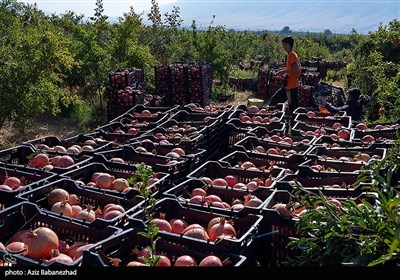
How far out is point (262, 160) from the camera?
4.50 m

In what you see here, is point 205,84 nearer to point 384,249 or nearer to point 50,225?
point 50,225

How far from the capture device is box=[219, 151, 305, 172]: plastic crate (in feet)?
14.3

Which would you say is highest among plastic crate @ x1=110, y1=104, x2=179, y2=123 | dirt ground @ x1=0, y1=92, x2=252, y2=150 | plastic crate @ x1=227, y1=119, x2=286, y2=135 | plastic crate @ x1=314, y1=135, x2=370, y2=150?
plastic crate @ x1=110, y1=104, x2=179, y2=123

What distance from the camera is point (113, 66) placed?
35.0 feet

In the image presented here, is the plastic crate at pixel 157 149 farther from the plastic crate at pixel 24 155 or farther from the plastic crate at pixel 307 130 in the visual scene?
the plastic crate at pixel 307 130

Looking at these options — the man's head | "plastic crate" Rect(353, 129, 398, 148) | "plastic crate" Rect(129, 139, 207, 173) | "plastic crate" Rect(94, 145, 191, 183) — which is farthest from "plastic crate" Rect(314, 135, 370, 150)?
the man's head

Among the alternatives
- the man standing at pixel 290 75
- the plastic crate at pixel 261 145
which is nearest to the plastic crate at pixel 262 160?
the plastic crate at pixel 261 145

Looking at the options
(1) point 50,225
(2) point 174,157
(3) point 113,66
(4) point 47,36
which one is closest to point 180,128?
(2) point 174,157

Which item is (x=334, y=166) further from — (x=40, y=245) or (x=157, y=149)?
(x=40, y=245)

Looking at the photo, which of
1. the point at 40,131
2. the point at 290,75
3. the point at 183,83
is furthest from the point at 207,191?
the point at 183,83

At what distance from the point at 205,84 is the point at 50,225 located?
7.57 m

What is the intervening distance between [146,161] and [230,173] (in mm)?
823

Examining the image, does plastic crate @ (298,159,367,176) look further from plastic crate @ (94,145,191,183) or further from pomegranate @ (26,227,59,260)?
pomegranate @ (26,227,59,260)

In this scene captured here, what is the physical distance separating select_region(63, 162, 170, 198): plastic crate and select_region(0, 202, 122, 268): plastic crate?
59 centimetres
